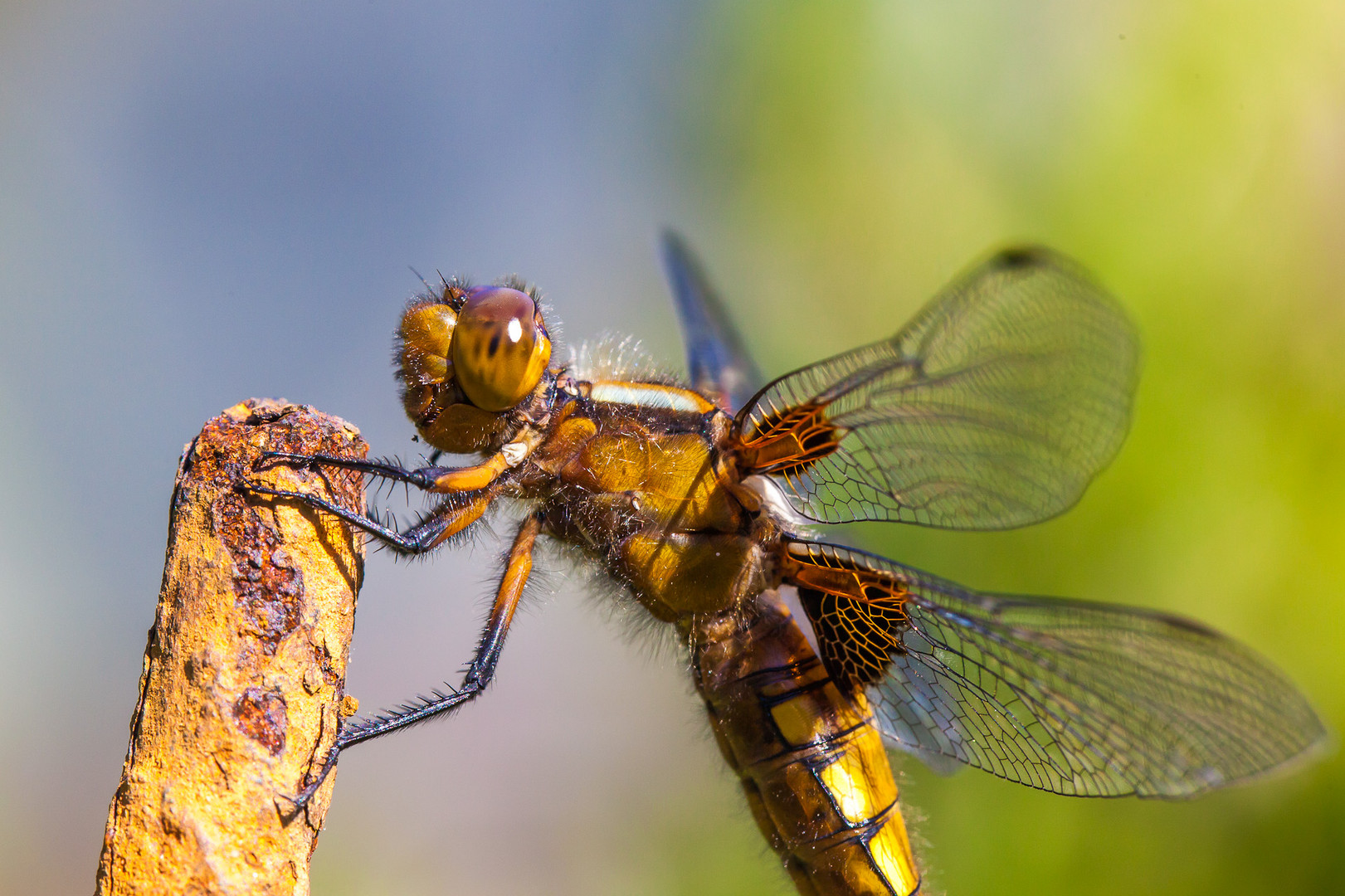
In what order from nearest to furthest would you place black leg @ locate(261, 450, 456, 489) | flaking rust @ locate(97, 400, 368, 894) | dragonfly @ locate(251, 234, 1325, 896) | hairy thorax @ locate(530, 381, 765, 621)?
flaking rust @ locate(97, 400, 368, 894) < black leg @ locate(261, 450, 456, 489) < dragonfly @ locate(251, 234, 1325, 896) < hairy thorax @ locate(530, 381, 765, 621)

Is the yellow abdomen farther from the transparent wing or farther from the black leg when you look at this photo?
the transparent wing

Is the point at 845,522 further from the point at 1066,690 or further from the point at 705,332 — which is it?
the point at 705,332

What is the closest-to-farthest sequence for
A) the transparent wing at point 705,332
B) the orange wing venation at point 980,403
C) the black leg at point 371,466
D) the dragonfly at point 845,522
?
the black leg at point 371,466
the dragonfly at point 845,522
the orange wing venation at point 980,403
the transparent wing at point 705,332

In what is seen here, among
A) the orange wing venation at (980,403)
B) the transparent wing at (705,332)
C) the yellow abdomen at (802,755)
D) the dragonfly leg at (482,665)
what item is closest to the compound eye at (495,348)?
the dragonfly leg at (482,665)

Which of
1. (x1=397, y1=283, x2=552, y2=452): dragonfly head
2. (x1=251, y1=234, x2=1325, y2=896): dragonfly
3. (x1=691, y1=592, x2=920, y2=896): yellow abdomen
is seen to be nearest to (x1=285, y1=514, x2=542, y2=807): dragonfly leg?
(x1=251, y1=234, x2=1325, y2=896): dragonfly

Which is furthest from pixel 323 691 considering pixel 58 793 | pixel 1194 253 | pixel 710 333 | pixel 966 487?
pixel 58 793

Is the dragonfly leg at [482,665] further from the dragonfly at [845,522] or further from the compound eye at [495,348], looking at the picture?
the compound eye at [495,348]

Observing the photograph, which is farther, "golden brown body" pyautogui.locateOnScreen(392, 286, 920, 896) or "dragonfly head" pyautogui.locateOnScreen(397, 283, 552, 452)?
"golden brown body" pyautogui.locateOnScreen(392, 286, 920, 896)
